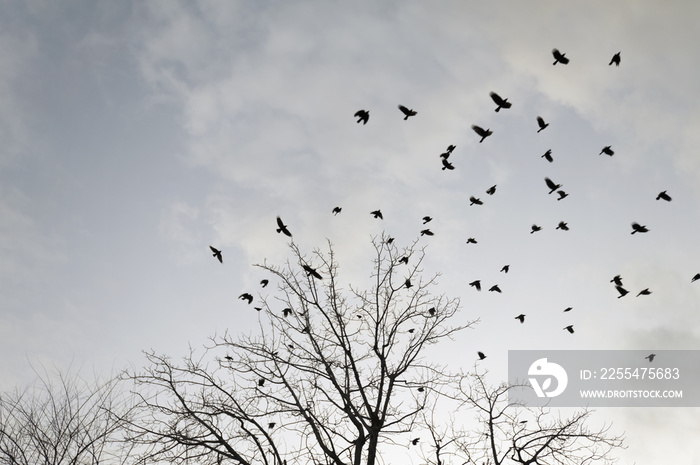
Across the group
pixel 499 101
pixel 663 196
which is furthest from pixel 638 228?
pixel 499 101

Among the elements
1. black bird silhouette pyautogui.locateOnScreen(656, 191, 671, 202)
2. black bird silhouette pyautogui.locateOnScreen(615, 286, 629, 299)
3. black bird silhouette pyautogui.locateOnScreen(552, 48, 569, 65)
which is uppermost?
black bird silhouette pyautogui.locateOnScreen(552, 48, 569, 65)

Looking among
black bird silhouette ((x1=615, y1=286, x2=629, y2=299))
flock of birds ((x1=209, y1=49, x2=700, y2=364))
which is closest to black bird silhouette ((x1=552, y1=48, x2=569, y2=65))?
flock of birds ((x1=209, y1=49, x2=700, y2=364))

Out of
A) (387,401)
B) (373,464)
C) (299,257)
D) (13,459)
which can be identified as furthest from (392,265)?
(13,459)

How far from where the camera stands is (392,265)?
13289mm

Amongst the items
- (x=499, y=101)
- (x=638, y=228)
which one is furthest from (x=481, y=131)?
(x=638, y=228)

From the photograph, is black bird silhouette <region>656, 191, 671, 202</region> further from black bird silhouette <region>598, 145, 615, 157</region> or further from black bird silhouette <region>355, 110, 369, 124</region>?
black bird silhouette <region>355, 110, 369, 124</region>

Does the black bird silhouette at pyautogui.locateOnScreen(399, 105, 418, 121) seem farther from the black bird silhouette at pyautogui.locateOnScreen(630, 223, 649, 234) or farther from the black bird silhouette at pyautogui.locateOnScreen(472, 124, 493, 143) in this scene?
the black bird silhouette at pyautogui.locateOnScreen(630, 223, 649, 234)

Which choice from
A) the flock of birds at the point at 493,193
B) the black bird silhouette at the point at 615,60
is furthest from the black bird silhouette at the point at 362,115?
the black bird silhouette at the point at 615,60

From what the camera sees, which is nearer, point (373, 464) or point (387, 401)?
point (373, 464)

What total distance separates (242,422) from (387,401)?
3323 millimetres

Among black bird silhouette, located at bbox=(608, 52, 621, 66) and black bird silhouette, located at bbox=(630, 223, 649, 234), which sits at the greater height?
black bird silhouette, located at bbox=(608, 52, 621, 66)

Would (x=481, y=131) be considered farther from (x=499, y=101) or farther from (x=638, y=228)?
(x=638, y=228)

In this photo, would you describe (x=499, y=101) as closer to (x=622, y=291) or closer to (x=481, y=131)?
(x=481, y=131)

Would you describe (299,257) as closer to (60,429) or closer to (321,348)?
(321,348)
